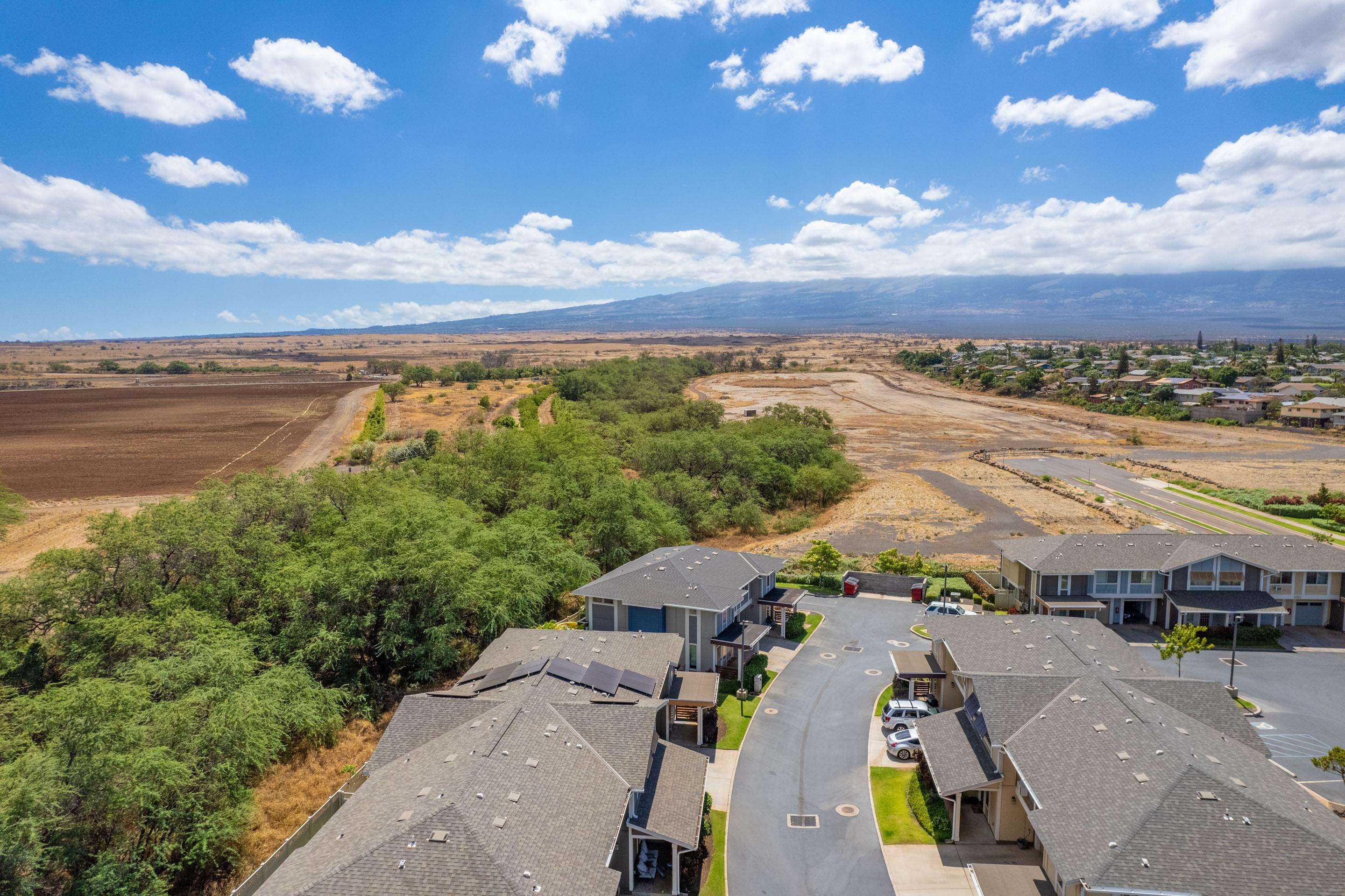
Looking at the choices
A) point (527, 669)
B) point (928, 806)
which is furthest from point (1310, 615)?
point (527, 669)

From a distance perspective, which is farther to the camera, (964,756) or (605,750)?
(964,756)

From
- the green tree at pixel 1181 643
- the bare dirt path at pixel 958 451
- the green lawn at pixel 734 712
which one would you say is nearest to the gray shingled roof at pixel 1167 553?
the green tree at pixel 1181 643

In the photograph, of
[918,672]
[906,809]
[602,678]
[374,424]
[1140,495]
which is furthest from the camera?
[374,424]

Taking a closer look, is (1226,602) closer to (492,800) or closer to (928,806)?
(928,806)

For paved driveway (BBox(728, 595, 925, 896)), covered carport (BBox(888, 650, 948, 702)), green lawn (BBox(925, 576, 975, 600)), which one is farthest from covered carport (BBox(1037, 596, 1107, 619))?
covered carport (BBox(888, 650, 948, 702))

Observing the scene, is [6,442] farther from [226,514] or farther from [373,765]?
[373,765]

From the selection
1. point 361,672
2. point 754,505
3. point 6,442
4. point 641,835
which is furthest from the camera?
point 6,442

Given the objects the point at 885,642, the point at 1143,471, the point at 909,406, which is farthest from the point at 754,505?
the point at 909,406
